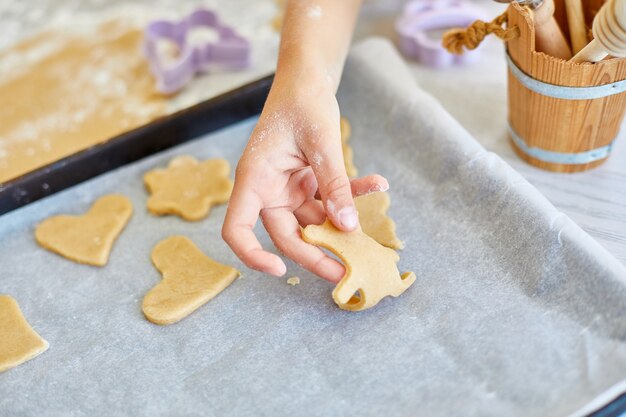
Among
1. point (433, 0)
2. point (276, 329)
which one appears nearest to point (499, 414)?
point (276, 329)

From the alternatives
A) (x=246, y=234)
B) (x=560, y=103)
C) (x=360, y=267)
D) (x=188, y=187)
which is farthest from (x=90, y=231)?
(x=560, y=103)

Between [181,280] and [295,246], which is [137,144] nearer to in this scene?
[181,280]

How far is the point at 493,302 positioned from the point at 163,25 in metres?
0.96

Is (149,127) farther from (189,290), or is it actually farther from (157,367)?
(157,367)

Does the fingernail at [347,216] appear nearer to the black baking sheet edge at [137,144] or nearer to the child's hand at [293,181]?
the child's hand at [293,181]

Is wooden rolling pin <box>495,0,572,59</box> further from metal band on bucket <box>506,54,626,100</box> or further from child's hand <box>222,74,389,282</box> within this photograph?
child's hand <box>222,74,389,282</box>

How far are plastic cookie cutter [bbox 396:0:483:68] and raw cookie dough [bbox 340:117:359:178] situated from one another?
25 cm

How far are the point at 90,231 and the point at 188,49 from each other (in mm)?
503

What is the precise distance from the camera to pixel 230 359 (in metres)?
0.84

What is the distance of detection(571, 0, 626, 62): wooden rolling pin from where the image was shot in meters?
0.73

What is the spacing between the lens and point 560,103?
2.99 feet

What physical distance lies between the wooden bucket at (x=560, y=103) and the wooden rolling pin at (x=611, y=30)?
5 centimetres

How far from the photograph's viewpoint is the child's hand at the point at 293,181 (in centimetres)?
82

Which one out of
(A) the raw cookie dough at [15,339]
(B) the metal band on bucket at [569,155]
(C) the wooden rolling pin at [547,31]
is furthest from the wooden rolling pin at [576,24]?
(A) the raw cookie dough at [15,339]
